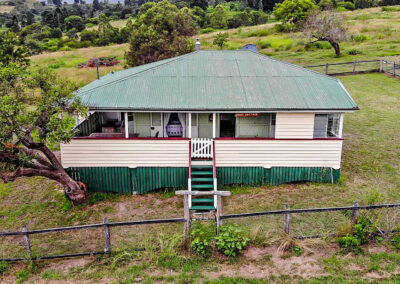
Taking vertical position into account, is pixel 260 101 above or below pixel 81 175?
above

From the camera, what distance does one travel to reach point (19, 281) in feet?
29.0

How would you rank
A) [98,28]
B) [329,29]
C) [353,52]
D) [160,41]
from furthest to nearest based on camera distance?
1. [98,28]
2. [353,52]
3. [329,29]
4. [160,41]

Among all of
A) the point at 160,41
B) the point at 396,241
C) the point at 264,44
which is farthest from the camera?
the point at 264,44

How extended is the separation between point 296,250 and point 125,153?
7.47 meters

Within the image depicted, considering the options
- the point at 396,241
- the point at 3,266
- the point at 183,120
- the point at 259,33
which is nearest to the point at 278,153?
the point at 183,120

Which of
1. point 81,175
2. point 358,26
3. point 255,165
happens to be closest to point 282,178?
point 255,165

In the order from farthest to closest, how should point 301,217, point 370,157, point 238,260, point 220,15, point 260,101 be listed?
point 220,15 → point 370,157 → point 260,101 → point 301,217 → point 238,260

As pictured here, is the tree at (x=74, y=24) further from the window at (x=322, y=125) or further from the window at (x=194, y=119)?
the window at (x=322, y=125)

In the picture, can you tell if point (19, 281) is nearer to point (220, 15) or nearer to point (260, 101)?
point (260, 101)

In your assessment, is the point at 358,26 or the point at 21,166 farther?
the point at 358,26

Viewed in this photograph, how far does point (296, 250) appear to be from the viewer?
960 centimetres

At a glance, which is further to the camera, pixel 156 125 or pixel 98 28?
pixel 98 28

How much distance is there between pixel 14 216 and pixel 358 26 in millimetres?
48390

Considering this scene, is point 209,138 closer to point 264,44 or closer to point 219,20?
point 264,44
